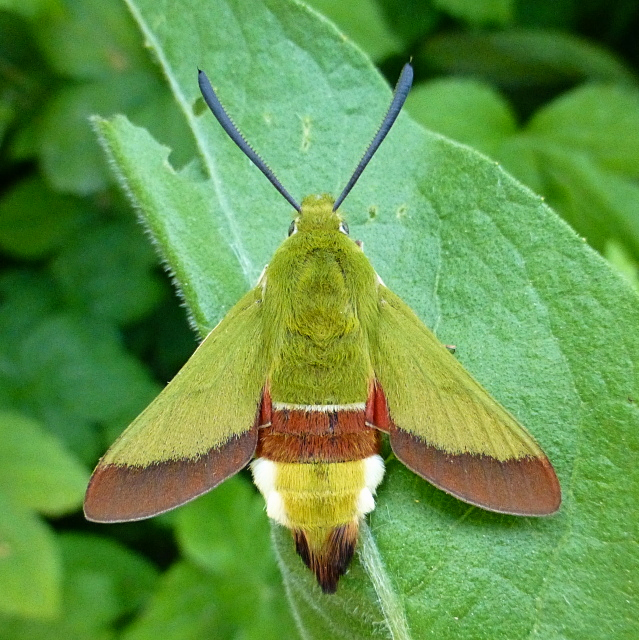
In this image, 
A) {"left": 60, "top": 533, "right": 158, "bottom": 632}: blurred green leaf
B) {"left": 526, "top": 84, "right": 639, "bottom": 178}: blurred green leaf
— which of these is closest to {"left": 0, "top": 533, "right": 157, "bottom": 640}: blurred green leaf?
{"left": 60, "top": 533, "right": 158, "bottom": 632}: blurred green leaf

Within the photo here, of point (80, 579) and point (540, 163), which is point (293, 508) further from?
point (540, 163)

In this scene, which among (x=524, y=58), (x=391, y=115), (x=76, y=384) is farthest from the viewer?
(x=524, y=58)

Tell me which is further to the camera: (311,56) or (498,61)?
(498,61)

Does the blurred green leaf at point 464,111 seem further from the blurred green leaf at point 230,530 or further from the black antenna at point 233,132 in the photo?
the blurred green leaf at point 230,530

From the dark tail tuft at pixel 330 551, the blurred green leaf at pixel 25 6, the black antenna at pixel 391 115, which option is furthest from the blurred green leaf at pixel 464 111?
the dark tail tuft at pixel 330 551

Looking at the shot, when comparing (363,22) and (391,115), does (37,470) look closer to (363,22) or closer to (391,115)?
(391,115)

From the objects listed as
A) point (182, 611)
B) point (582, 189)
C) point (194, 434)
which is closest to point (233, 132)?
point (194, 434)

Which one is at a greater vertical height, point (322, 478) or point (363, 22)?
point (363, 22)

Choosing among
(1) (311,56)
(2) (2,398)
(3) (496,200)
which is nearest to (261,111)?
(1) (311,56)
